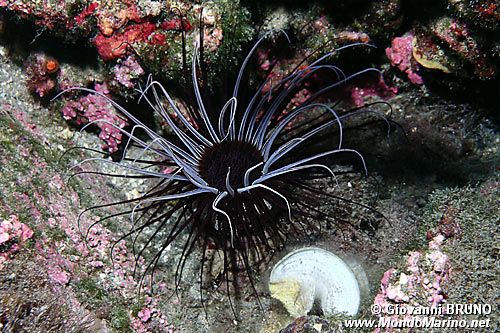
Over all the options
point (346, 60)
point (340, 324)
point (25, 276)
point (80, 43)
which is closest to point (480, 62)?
point (346, 60)

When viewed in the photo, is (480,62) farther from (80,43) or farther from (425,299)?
(80,43)

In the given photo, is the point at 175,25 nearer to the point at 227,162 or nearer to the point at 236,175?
the point at 227,162

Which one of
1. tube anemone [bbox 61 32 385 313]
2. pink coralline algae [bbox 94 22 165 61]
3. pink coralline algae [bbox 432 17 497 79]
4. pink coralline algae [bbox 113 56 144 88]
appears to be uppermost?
pink coralline algae [bbox 432 17 497 79]

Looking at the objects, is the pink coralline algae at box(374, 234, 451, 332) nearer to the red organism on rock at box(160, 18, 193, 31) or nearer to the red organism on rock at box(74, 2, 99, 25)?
the red organism on rock at box(160, 18, 193, 31)

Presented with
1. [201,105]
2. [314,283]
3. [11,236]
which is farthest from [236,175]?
[11,236]

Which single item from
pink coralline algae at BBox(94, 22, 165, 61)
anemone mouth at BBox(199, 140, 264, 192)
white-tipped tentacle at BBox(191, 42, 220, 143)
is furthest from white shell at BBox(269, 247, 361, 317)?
pink coralline algae at BBox(94, 22, 165, 61)

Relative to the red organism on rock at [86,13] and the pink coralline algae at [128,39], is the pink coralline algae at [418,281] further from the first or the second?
the red organism on rock at [86,13]
